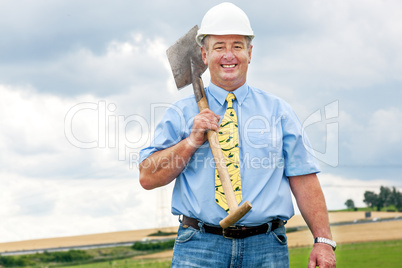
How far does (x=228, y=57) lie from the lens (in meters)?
4.24

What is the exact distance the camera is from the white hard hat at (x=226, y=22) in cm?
425

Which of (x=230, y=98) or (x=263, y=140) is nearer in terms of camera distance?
(x=263, y=140)

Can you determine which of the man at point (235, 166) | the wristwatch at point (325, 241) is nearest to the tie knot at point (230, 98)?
the man at point (235, 166)

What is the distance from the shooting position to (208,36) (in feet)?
14.4

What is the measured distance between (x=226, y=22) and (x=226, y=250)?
1.88m

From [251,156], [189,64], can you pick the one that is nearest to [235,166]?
[251,156]

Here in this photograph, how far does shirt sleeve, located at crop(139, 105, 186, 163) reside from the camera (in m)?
4.22

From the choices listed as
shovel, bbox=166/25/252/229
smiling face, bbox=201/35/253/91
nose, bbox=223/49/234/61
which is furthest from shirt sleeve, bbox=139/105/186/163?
nose, bbox=223/49/234/61

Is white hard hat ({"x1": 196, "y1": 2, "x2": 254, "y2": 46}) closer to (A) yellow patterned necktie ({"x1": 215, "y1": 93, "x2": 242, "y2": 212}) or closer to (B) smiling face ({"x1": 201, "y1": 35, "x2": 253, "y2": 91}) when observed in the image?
(B) smiling face ({"x1": 201, "y1": 35, "x2": 253, "y2": 91})

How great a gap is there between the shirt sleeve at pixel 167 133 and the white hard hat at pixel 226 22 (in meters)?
0.78

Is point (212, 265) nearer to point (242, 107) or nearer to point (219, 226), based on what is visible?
point (219, 226)

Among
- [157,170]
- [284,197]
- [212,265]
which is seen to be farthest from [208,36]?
[212,265]

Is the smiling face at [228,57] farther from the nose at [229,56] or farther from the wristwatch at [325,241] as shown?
the wristwatch at [325,241]

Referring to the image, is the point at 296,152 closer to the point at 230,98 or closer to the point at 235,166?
the point at 235,166
